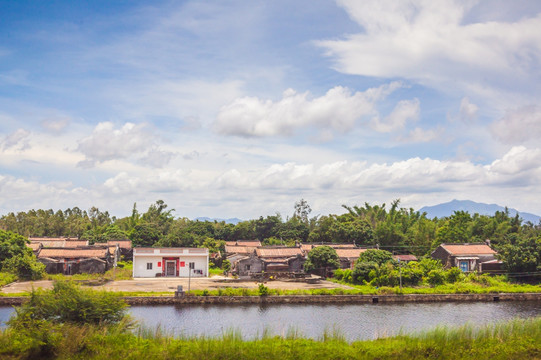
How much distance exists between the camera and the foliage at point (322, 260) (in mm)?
46844

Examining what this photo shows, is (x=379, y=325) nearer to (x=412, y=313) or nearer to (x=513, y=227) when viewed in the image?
(x=412, y=313)

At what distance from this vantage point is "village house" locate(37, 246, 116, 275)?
4584 centimetres

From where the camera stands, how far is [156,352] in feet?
54.0

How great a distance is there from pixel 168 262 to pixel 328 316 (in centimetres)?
2361

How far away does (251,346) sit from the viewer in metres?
17.3

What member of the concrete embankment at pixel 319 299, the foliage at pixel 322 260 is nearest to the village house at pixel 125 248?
the foliage at pixel 322 260

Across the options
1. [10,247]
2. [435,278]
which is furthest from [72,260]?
[435,278]

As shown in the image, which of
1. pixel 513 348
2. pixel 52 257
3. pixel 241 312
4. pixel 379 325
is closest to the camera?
pixel 513 348

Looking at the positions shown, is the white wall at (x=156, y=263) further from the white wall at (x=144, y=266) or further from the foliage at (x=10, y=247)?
the foliage at (x=10, y=247)

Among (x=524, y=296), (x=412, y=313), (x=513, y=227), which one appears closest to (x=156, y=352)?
(x=412, y=313)

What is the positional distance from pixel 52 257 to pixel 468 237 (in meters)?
45.4

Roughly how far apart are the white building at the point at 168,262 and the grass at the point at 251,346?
96.2ft

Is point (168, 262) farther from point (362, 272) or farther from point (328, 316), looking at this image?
point (328, 316)

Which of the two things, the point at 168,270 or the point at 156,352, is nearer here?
the point at 156,352
